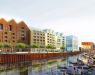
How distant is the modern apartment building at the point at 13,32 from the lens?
167500 millimetres

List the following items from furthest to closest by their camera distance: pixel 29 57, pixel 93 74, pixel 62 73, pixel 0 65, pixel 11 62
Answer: pixel 29 57, pixel 11 62, pixel 0 65, pixel 62 73, pixel 93 74

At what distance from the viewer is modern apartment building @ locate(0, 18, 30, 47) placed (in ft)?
550

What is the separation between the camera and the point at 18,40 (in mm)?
178375

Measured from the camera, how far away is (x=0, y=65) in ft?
259

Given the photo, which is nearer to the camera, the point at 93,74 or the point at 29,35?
the point at 93,74

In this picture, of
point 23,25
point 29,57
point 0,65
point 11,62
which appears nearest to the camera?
point 0,65

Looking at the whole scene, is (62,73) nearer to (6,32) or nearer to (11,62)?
(11,62)

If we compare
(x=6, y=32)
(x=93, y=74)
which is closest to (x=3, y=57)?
(x=93, y=74)

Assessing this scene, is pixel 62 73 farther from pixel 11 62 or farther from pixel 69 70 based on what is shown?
pixel 11 62

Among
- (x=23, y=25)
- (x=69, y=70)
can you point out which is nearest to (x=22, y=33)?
(x=23, y=25)

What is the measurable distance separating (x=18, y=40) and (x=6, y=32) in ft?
40.7

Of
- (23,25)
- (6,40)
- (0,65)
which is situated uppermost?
(23,25)

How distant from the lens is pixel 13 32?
175 meters

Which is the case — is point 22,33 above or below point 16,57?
above
